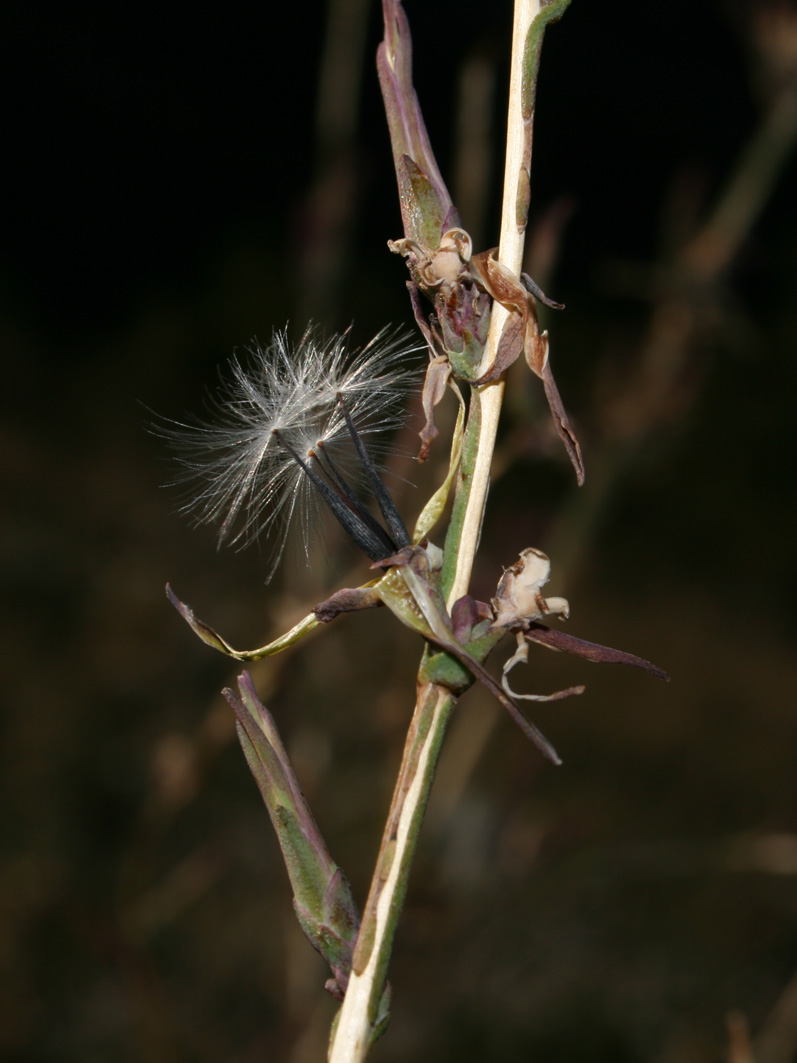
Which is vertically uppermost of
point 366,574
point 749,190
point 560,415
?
point 560,415

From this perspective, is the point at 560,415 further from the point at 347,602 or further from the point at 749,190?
the point at 749,190

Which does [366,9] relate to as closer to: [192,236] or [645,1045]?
[645,1045]

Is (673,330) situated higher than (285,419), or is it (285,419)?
(285,419)

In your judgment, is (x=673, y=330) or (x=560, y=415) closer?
(x=560, y=415)

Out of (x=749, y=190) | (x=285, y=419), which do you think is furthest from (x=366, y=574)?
(x=749, y=190)

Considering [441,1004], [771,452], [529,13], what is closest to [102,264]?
[771,452]

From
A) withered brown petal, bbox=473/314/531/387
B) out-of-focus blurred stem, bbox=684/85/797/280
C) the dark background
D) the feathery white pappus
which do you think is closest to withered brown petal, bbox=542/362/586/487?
withered brown petal, bbox=473/314/531/387

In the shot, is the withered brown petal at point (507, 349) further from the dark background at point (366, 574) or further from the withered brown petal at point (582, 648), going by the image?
the dark background at point (366, 574)

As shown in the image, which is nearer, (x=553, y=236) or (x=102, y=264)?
(x=553, y=236)
